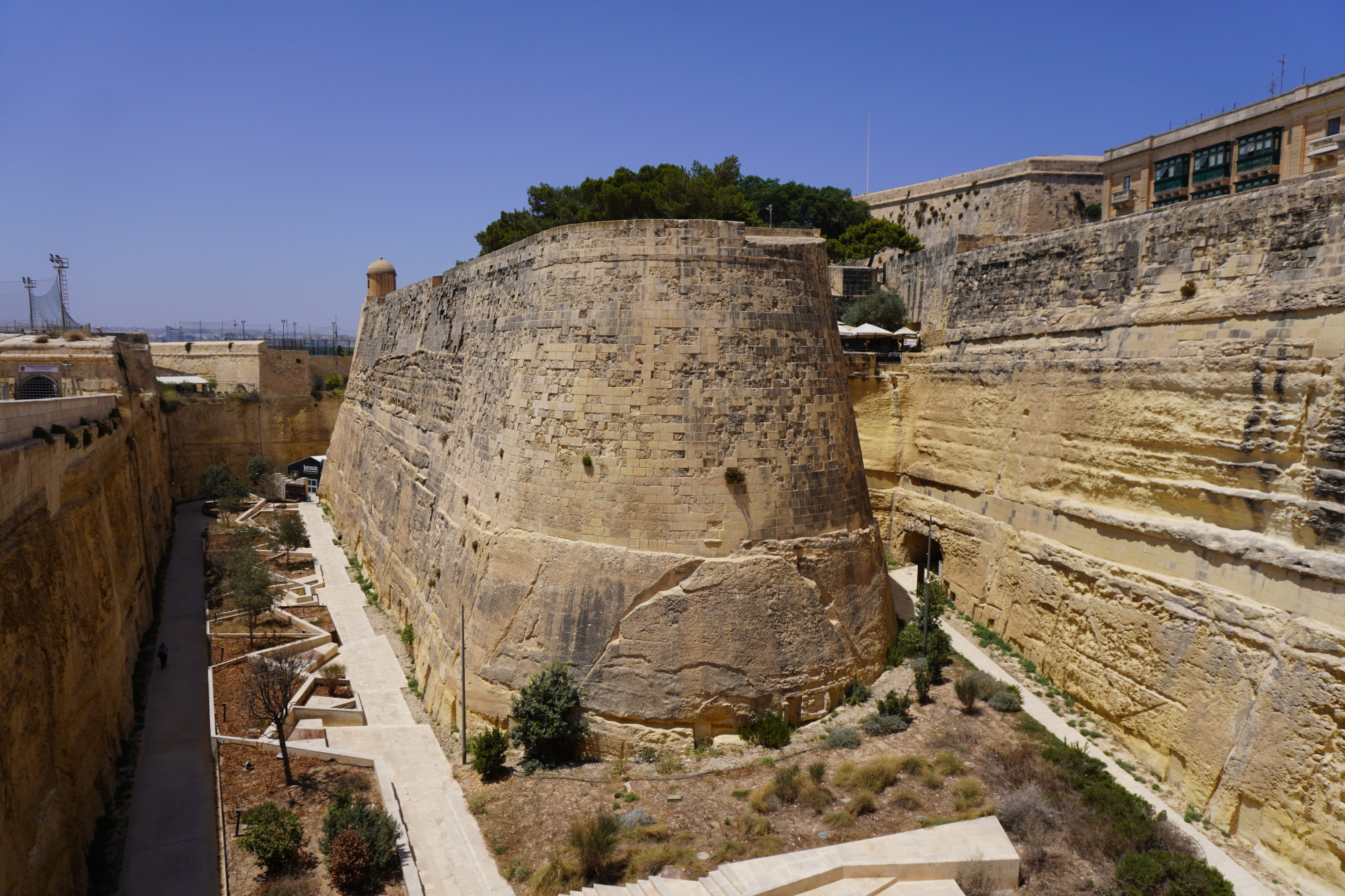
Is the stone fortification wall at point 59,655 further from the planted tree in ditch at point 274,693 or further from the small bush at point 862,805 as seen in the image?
the small bush at point 862,805

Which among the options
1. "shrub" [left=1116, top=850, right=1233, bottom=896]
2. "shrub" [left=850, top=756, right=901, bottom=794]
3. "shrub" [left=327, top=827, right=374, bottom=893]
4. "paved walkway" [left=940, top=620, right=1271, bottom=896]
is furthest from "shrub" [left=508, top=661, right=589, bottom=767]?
"paved walkway" [left=940, top=620, right=1271, bottom=896]

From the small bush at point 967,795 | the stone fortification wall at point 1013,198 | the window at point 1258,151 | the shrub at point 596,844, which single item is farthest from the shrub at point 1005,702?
the stone fortification wall at point 1013,198

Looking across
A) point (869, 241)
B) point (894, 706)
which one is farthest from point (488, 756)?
point (869, 241)

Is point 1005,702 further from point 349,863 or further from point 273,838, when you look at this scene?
point 273,838

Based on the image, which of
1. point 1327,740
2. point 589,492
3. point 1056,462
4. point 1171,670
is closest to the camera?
point 1327,740

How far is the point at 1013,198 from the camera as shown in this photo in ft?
101

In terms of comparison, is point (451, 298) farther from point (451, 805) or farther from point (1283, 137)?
point (1283, 137)

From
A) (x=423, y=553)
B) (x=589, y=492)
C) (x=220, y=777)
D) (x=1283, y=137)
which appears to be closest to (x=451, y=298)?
(x=423, y=553)

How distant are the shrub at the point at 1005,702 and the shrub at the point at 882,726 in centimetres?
186

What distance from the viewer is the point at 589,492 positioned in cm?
1134

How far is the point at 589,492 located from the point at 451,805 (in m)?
4.64

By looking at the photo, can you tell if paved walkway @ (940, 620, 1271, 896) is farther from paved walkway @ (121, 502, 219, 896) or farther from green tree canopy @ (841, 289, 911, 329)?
paved walkway @ (121, 502, 219, 896)

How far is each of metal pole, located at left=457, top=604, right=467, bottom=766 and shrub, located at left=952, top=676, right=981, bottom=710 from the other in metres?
7.44

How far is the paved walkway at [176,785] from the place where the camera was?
9703 millimetres
